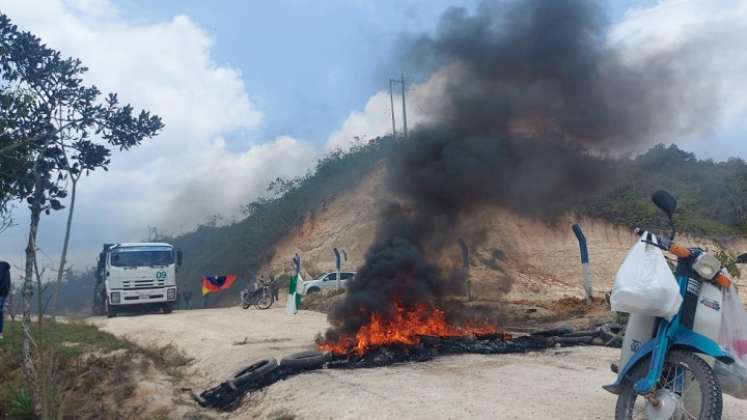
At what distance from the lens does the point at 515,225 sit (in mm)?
30734

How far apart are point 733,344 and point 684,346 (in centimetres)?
36

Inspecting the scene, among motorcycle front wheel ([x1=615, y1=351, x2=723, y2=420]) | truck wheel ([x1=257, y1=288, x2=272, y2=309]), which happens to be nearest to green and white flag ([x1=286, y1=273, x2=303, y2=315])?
truck wheel ([x1=257, y1=288, x2=272, y2=309])

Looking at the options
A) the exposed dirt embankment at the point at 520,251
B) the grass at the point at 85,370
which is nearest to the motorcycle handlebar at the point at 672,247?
the grass at the point at 85,370

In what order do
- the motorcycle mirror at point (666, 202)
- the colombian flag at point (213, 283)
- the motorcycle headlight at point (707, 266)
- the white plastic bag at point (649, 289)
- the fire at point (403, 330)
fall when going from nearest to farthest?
the white plastic bag at point (649, 289), the motorcycle headlight at point (707, 266), the motorcycle mirror at point (666, 202), the fire at point (403, 330), the colombian flag at point (213, 283)

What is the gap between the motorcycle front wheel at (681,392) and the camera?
422 centimetres

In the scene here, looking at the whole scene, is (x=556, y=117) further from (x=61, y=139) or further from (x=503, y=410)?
(x=61, y=139)

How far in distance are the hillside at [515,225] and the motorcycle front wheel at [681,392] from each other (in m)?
17.0

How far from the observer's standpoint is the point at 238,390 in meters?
8.69

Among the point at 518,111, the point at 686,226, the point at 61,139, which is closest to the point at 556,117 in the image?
the point at 518,111

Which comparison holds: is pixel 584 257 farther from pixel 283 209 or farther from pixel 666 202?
pixel 283 209

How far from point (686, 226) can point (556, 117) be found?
66.7ft

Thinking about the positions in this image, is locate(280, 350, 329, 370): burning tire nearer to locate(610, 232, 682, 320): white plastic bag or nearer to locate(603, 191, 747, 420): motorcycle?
locate(603, 191, 747, 420): motorcycle

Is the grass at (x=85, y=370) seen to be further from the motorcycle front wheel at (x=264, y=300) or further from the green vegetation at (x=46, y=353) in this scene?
the motorcycle front wheel at (x=264, y=300)

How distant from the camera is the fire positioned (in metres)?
9.72
